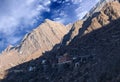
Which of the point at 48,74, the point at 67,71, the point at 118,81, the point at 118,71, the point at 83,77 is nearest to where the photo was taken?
the point at 118,81

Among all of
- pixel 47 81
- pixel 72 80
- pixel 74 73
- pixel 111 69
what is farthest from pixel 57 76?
pixel 111 69

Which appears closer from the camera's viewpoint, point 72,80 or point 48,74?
point 72,80

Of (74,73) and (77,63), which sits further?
(77,63)

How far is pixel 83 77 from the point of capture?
14250 cm

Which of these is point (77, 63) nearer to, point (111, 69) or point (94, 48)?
point (94, 48)

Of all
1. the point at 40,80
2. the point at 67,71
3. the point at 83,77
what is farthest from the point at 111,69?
the point at 40,80

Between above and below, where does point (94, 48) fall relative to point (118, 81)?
above

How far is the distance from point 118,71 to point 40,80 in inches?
3790

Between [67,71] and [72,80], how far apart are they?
25362mm

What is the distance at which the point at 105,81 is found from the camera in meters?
91.9

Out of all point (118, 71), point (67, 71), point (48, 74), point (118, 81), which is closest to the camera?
point (118, 81)

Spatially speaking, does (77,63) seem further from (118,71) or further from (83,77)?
(118,71)

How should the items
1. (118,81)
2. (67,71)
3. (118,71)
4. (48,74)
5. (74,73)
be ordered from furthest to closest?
1. (48,74)
2. (67,71)
3. (74,73)
4. (118,71)
5. (118,81)

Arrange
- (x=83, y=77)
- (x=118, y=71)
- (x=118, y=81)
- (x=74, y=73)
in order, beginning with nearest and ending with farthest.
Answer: (x=118, y=81) → (x=118, y=71) → (x=83, y=77) → (x=74, y=73)
